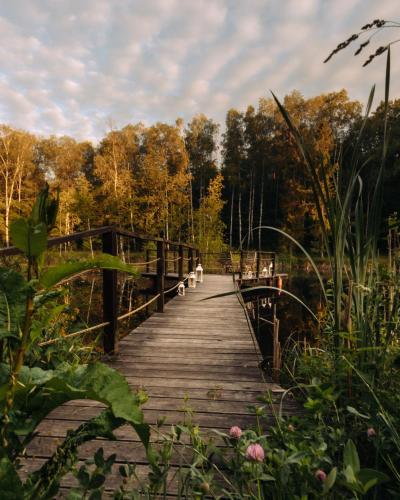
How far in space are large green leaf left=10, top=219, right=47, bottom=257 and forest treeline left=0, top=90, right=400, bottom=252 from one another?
14.2m

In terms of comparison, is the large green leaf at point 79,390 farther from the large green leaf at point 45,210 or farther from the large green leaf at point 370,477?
the large green leaf at point 370,477

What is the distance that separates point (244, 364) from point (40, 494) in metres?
1.80

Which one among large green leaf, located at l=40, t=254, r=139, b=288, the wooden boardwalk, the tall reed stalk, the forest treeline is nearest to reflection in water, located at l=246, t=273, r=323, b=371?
the wooden boardwalk

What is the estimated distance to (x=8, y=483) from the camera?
500 mm

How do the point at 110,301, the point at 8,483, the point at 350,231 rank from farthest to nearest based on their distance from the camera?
1. the point at 110,301
2. the point at 350,231
3. the point at 8,483

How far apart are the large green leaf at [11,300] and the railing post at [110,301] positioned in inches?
66.9

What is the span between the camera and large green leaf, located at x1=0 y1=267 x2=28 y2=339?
2.09 ft

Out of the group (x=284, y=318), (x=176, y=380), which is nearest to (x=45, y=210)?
(x=176, y=380)

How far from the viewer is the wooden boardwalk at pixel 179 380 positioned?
126cm

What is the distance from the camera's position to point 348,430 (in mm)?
1138

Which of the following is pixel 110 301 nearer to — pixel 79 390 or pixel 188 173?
pixel 79 390

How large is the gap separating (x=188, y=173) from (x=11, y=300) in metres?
21.6

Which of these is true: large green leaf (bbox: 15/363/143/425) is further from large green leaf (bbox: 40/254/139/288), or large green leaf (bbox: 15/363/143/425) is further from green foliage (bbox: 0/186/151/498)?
large green leaf (bbox: 40/254/139/288)

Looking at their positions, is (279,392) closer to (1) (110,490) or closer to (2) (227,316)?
(1) (110,490)
